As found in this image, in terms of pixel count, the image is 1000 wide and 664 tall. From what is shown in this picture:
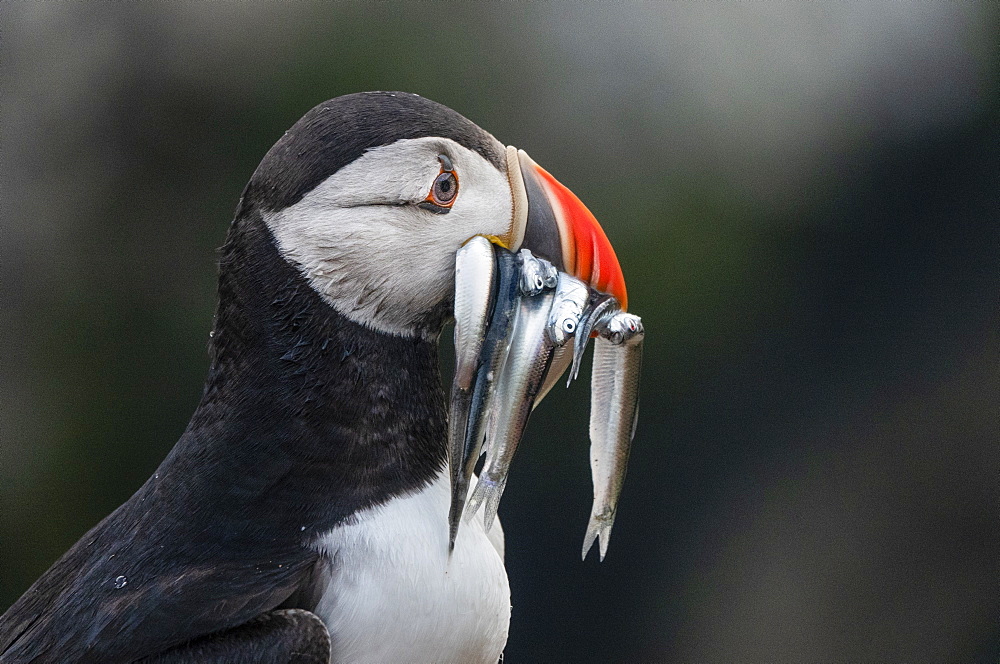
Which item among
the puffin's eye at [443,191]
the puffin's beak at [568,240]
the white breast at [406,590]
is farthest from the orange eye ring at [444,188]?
the white breast at [406,590]

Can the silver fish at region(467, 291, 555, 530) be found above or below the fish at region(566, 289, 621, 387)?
below

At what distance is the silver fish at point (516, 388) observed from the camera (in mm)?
1393

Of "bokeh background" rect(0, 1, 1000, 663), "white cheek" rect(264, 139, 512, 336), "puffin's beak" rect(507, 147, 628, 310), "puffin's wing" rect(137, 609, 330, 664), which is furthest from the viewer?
"bokeh background" rect(0, 1, 1000, 663)

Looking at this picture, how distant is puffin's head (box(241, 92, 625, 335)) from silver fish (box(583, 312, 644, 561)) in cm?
10

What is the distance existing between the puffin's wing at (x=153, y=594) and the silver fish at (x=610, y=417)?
0.47 meters

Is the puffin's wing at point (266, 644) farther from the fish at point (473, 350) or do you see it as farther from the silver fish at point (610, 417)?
the silver fish at point (610, 417)

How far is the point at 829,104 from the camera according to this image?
13.8 ft

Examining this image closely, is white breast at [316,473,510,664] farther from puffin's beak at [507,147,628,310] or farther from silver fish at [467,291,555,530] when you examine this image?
puffin's beak at [507,147,628,310]

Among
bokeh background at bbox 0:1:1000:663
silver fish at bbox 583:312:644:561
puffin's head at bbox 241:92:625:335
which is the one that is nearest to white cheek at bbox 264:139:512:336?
puffin's head at bbox 241:92:625:335

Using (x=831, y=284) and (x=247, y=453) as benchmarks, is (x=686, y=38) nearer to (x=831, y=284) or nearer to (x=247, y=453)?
(x=831, y=284)

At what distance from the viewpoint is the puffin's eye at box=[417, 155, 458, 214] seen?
1398mm

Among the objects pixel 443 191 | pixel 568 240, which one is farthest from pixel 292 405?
pixel 568 240

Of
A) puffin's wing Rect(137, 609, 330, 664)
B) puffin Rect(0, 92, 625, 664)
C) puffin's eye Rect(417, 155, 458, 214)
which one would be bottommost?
puffin's wing Rect(137, 609, 330, 664)

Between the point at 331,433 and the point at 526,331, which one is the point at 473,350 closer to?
the point at 526,331
